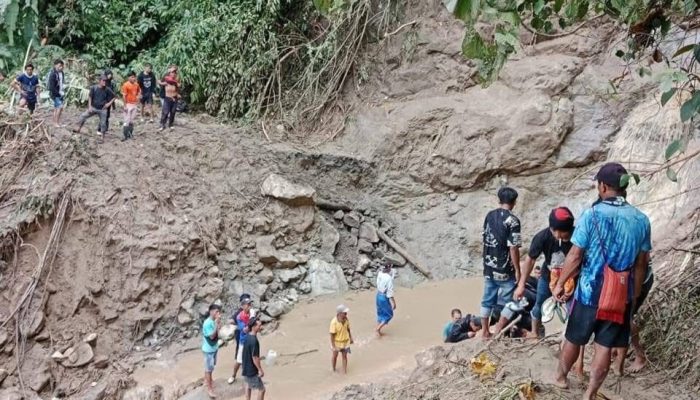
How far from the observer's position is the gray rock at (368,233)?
10883 millimetres

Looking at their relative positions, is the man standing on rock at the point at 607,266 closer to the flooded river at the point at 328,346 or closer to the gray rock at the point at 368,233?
the flooded river at the point at 328,346

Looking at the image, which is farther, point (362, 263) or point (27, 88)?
point (362, 263)

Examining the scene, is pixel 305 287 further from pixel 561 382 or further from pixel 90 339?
pixel 561 382

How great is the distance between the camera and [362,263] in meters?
10.6

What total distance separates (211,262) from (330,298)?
184 centimetres

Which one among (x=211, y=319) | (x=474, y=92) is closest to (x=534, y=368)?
(x=211, y=319)

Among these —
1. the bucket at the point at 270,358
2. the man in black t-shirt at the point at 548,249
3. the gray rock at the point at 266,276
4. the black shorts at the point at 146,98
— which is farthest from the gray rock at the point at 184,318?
the man in black t-shirt at the point at 548,249

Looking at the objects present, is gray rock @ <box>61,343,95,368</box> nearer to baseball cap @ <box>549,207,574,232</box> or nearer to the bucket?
the bucket

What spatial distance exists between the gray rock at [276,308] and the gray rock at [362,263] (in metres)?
1.47

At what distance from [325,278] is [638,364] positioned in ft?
20.4

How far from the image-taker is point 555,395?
380 centimetres

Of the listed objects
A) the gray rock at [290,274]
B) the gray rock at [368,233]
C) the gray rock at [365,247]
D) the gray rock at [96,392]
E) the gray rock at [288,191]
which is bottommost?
the gray rock at [96,392]

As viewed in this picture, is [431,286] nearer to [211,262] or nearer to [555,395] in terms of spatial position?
[211,262]

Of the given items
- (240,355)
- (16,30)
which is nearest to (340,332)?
(240,355)
